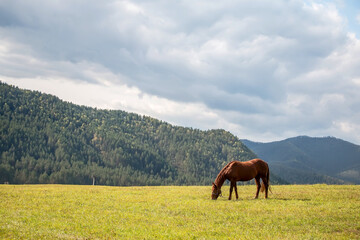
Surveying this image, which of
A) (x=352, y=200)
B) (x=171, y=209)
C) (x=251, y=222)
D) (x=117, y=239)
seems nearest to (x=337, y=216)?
(x=251, y=222)

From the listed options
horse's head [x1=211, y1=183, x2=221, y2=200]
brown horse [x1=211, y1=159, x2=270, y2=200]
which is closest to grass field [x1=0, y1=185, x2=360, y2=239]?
horse's head [x1=211, y1=183, x2=221, y2=200]

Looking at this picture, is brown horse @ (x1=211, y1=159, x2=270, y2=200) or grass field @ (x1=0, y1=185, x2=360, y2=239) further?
brown horse @ (x1=211, y1=159, x2=270, y2=200)

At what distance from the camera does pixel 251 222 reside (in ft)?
60.8

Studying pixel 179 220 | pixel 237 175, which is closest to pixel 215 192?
pixel 237 175

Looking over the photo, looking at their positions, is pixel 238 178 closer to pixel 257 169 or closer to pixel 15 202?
pixel 257 169

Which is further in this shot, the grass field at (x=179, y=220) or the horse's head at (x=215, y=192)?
the horse's head at (x=215, y=192)

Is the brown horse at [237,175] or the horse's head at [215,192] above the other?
the brown horse at [237,175]

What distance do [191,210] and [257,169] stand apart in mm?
10556

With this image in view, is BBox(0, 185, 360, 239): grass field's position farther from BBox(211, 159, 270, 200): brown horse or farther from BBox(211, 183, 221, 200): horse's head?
BBox(211, 159, 270, 200): brown horse

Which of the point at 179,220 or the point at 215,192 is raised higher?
the point at 215,192

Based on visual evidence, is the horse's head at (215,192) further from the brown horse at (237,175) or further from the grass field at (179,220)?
the grass field at (179,220)

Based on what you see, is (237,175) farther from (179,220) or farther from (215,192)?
(179,220)

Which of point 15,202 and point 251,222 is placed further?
point 15,202

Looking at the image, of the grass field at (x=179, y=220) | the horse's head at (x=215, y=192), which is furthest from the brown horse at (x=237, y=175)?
the grass field at (x=179, y=220)
